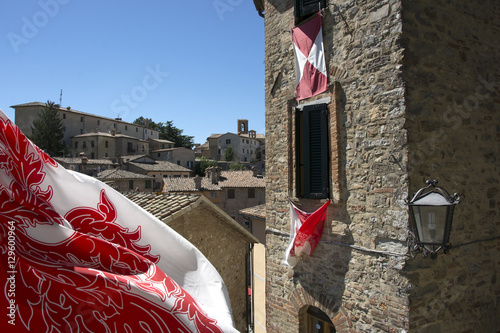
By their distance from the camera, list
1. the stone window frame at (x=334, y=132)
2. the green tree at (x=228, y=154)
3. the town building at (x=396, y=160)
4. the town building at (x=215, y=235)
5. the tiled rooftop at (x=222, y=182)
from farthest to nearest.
Answer: the green tree at (x=228, y=154), the tiled rooftop at (x=222, y=182), the town building at (x=215, y=235), the stone window frame at (x=334, y=132), the town building at (x=396, y=160)

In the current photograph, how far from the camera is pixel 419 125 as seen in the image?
5.17m

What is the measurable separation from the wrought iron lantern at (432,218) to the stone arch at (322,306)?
1946 mm

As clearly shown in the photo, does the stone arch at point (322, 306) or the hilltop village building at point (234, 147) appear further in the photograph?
the hilltop village building at point (234, 147)

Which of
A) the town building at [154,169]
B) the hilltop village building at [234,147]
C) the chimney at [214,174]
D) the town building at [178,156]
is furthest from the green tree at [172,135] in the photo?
the chimney at [214,174]

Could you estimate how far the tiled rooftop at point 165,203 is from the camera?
773 centimetres

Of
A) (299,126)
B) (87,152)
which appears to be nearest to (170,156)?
(87,152)

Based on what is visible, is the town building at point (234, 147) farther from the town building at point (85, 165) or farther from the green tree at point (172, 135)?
the town building at point (85, 165)

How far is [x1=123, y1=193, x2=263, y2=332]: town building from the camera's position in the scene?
324 inches

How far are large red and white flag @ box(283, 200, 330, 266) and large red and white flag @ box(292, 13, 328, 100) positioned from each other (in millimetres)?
2147

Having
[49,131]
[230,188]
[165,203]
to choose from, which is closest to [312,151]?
[165,203]

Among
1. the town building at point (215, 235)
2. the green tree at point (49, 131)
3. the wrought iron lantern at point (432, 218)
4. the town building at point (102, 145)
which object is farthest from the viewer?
the town building at point (102, 145)

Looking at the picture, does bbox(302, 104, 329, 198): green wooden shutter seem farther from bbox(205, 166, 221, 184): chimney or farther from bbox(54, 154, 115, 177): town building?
bbox(54, 154, 115, 177): town building

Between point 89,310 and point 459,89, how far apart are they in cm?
598

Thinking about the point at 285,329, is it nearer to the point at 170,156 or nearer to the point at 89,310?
the point at 89,310
